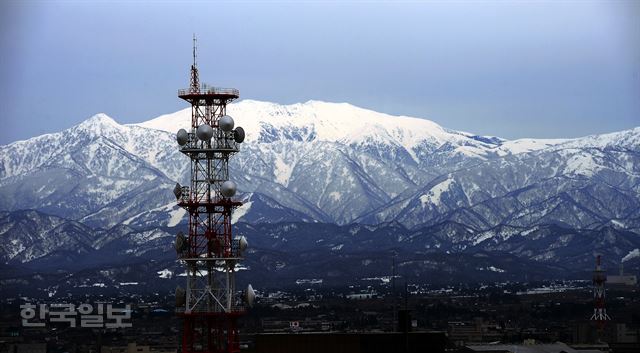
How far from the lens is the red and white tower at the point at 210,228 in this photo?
194ft

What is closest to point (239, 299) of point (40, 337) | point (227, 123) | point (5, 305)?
point (227, 123)

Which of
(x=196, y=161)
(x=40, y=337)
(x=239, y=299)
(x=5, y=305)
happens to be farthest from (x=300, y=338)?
(x=5, y=305)

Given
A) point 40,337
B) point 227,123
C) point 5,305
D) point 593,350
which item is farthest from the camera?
point 5,305

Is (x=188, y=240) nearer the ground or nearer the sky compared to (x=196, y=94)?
nearer the ground

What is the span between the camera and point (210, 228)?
5994 cm

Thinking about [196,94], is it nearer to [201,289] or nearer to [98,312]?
[201,289]

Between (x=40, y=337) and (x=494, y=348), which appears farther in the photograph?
(x=40, y=337)

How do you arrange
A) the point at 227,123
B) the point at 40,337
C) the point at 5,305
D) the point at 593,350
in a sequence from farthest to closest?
the point at 5,305, the point at 40,337, the point at 593,350, the point at 227,123

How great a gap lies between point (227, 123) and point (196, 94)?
4.68ft

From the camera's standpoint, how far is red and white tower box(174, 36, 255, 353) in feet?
194

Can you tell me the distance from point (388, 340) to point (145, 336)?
112 meters

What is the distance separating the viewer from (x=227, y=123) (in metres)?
58.7

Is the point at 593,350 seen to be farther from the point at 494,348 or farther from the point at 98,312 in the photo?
the point at 98,312

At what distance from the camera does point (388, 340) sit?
204ft
